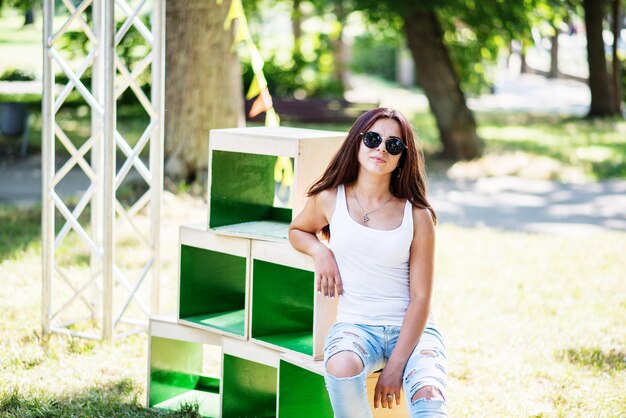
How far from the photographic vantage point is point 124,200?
945 centimetres

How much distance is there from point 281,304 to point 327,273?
536 millimetres

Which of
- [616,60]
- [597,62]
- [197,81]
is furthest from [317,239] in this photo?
[616,60]

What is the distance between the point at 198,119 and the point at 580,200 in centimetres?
473

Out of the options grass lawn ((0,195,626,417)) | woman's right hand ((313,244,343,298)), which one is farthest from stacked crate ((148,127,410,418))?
grass lawn ((0,195,626,417))

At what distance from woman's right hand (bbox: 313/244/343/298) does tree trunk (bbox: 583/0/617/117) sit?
17.2m

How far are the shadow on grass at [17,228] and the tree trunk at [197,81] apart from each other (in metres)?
1.48

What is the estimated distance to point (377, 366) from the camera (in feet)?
11.3

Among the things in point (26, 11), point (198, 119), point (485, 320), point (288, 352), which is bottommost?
point (485, 320)

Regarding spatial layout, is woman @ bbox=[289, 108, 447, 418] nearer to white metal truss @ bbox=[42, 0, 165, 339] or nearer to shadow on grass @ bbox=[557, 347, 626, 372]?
white metal truss @ bbox=[42, 0, 165, 339]

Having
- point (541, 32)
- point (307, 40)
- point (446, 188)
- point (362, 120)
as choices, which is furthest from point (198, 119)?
point (307, 40)

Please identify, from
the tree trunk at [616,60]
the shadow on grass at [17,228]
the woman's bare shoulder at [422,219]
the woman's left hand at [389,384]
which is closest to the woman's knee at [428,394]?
the woman's left hand at [389,384]

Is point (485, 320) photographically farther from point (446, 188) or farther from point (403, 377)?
point (446, 188)

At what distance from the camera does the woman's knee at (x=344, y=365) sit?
129 inches

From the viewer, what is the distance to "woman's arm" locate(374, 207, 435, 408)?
3.36 meters
